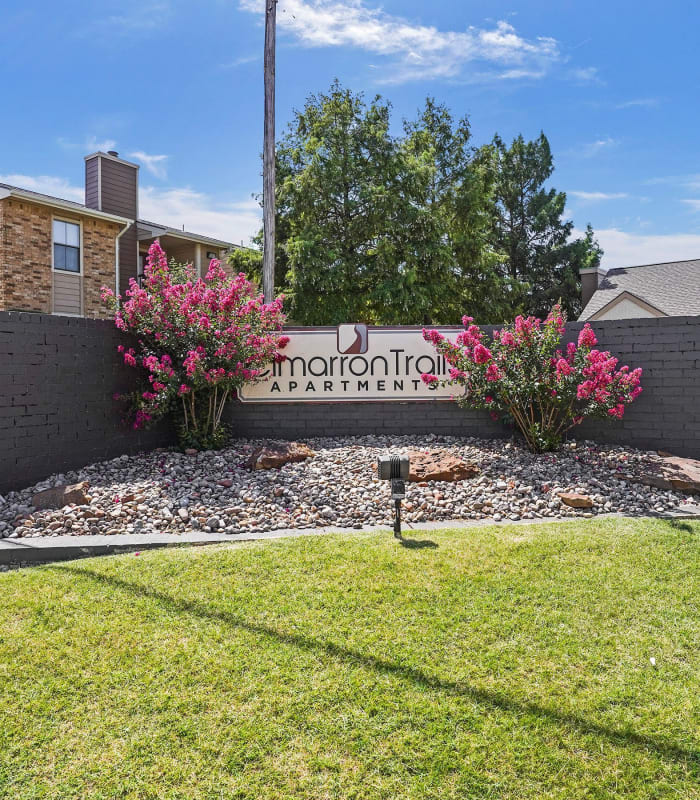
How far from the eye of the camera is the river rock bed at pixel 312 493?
434 centimetres

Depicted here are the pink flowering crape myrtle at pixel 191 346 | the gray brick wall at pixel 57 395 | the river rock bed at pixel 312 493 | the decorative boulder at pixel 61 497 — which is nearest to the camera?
the river rock bed at pixel 312 493

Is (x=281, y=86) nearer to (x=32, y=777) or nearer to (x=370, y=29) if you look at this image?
(x=370, y=29)

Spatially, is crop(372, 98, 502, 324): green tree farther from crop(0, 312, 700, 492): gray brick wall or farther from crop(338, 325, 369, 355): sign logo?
crop(0, 312, 700, 492): gray brick wall

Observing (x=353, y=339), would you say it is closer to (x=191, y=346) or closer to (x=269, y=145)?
(x=191, y=346)

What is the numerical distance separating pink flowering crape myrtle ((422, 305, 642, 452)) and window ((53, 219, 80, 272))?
10.9 m

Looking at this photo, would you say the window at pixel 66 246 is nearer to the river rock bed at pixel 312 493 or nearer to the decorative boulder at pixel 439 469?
the river rock bed at pixel 312 493

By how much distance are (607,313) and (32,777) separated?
62.2 ft

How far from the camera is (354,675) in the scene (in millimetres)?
2336

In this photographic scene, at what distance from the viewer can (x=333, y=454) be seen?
19.2 feet

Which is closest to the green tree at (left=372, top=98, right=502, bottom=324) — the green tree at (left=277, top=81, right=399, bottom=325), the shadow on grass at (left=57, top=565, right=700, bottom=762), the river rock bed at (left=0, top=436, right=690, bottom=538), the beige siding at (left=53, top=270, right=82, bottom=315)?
the green tree at (left=277, top=81, right=399, bottom=325)

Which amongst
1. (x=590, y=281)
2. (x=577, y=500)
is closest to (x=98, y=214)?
(x=577, y=500)

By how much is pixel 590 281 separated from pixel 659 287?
377 cm

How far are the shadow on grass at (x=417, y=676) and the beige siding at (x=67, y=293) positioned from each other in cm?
1199

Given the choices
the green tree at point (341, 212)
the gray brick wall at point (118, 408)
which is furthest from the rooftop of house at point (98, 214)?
the gray brick wall at point (118, 408)
